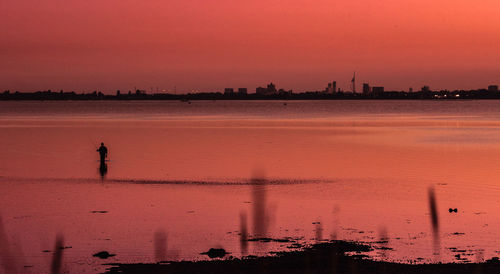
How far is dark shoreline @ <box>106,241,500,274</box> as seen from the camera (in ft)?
60.3

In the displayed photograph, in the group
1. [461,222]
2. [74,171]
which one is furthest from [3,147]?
[461,222]

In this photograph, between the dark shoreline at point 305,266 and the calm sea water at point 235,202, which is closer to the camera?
the dark shoreline at point 305,266

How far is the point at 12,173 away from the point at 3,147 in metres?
24.2

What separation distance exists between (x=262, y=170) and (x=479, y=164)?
13832mm

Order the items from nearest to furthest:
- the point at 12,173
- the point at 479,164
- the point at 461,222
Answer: the point at 461,222, the point at 12,173, the point at 479,164

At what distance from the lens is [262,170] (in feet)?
155

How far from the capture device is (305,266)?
18844mm

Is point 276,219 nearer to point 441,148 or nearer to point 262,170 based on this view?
point 262,170

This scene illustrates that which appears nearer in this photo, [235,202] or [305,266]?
[305,266]

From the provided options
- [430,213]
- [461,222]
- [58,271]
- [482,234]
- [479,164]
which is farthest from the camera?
[479,164]

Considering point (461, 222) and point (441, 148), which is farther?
point (441, 148)

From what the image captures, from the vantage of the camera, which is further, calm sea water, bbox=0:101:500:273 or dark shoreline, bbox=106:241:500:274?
calm sea water, bbox=0:101:500:273

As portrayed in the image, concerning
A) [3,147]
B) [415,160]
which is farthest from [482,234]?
[3,147]

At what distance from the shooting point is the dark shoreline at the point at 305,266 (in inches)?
723
